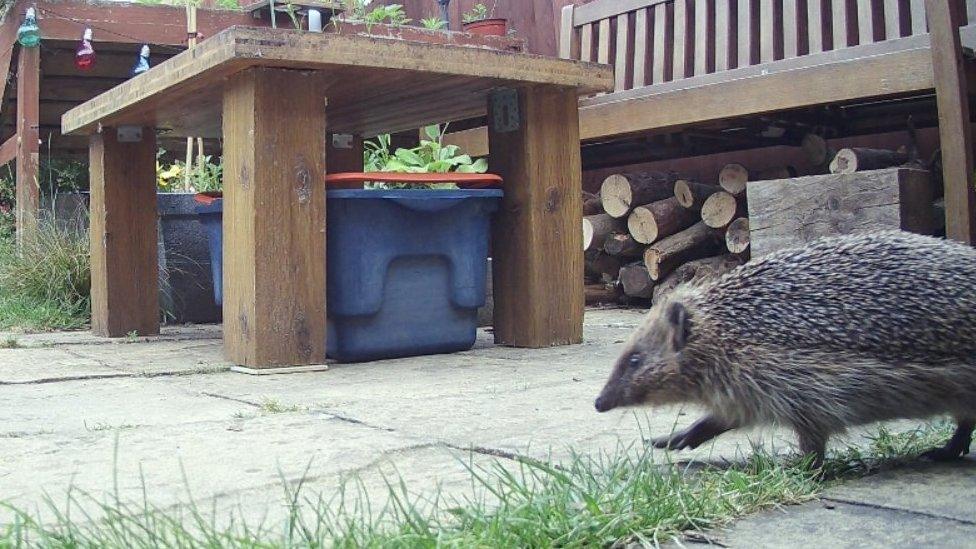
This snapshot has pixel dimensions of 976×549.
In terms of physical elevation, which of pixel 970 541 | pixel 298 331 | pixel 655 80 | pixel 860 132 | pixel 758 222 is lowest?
pixel 970 541

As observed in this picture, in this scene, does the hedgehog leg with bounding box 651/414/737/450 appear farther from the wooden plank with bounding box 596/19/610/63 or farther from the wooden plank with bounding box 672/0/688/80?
the wooden plank with bounding box 596/19/610/63

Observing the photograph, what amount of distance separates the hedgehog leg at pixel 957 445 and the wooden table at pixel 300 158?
2626 mm

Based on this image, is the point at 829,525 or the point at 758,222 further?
the point at 758,222

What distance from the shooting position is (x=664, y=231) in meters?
7.32

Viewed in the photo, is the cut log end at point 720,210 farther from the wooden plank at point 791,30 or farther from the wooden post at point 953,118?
the wooden post at point 953,118

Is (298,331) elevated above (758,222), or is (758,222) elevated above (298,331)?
(758,222)

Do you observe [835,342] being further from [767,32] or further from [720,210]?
[767,32]

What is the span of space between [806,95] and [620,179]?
180 centimetres

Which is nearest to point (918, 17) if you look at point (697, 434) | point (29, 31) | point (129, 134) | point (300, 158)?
point (300, 158)

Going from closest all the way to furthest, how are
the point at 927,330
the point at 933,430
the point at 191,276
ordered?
the point at 927,330, the point at 933,430, the point at 191,276

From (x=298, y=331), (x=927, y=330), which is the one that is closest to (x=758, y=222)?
(x=298, y=331)

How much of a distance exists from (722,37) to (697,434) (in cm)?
508

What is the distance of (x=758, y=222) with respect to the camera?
5965 millimetres

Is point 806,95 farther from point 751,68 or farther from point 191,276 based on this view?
point 191,276
